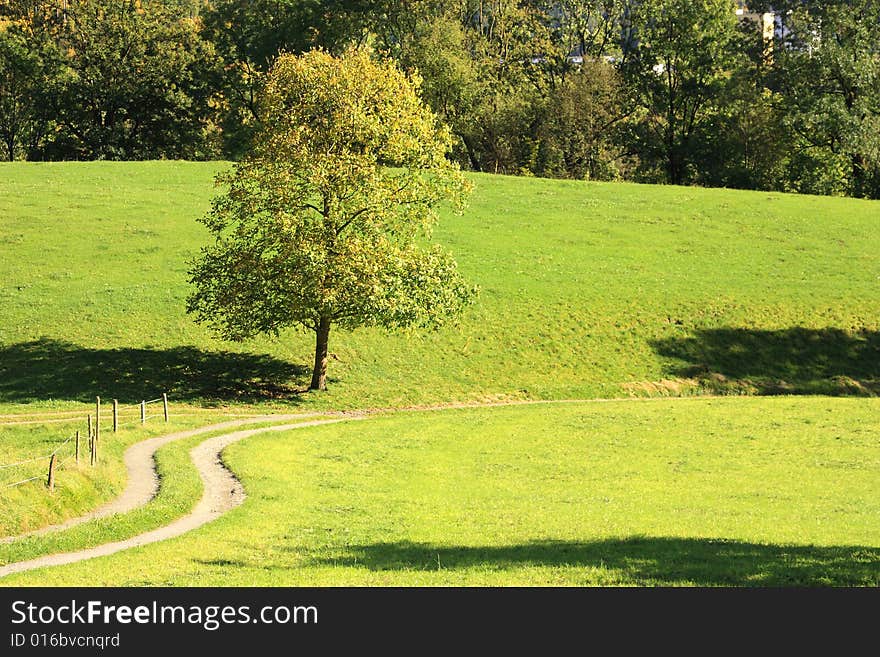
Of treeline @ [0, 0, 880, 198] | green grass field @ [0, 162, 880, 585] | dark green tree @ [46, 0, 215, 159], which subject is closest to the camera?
green grass field @ [0, 162, 880, 585]

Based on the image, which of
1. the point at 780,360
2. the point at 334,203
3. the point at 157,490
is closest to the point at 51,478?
the point at 157,490

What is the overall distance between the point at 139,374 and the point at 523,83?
6546 cm

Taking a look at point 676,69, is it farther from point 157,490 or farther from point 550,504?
point 157,490

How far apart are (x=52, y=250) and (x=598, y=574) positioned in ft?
175

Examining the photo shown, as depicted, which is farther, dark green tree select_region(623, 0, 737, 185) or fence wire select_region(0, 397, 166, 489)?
dark green tree select_region(623, 0, 737, 185)

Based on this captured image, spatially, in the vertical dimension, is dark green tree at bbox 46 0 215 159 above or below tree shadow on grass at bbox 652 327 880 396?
above

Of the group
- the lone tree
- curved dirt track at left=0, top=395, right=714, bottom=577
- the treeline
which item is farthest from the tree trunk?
the treeline

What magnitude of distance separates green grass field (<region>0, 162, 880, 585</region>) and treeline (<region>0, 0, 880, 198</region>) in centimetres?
1114

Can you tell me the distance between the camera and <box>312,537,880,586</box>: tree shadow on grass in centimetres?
1630

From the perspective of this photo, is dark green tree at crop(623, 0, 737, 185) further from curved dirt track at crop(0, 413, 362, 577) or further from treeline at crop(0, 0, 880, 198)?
curved dirt track at crop(0, 413, 362, 577)

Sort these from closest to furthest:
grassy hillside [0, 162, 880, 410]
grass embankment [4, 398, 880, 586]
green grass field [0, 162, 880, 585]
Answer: grass embankment [4, 398, 880, 586]
green grass field [0, 162, 880, 585]
grassy hillside [0, 162, 880, 410]

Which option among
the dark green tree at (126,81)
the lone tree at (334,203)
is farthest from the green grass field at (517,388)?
the dark green tree at (126,81)

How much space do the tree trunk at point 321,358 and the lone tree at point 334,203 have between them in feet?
1.94

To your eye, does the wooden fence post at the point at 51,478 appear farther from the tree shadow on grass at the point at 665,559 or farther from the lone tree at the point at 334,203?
the lone tree at the point at 334,203
